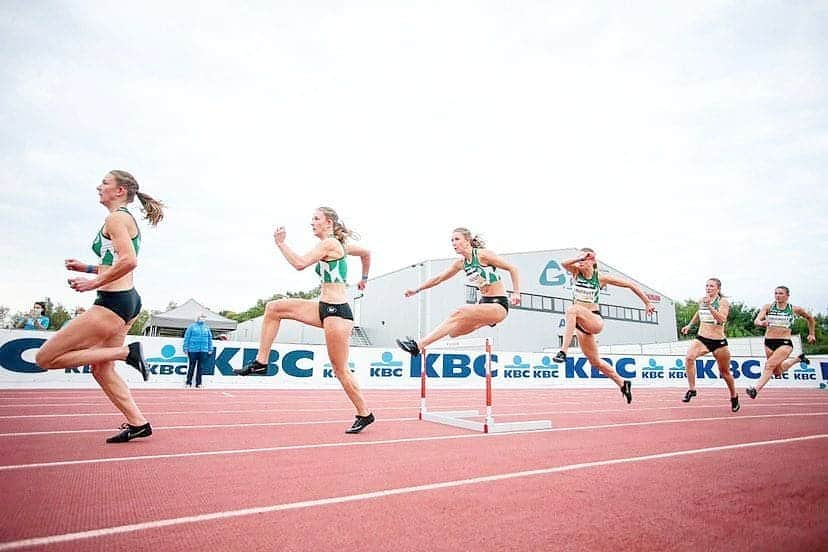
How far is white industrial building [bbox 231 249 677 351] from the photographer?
103 feet

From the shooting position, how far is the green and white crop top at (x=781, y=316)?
9773 millimetres

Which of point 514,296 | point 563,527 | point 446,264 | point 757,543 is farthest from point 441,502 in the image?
point 446,264

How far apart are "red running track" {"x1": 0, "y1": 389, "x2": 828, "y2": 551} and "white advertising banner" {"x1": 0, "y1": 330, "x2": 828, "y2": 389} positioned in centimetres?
800

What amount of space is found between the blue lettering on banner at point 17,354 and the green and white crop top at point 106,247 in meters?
11.2

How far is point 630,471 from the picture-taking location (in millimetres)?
3627

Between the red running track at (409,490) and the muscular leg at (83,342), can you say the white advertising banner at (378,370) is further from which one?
the red running track at (409,490)

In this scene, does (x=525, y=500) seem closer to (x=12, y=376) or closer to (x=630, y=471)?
(x=630, y=471)

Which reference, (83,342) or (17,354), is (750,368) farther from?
(17,354)

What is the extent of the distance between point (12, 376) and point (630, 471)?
15.0 meters

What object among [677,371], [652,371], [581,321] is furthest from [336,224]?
[677,371]

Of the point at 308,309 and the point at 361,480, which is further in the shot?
the point at 308,309

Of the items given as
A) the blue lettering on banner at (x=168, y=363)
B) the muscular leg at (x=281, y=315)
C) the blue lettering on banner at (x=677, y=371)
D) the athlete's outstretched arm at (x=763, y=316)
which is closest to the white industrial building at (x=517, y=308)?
the blue lettering on banner at (x=677, y=371)

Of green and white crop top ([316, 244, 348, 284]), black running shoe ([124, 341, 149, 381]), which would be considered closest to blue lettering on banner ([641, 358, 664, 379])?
green and white crop top ([316, 244, 348, 284])

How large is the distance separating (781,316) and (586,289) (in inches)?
215
